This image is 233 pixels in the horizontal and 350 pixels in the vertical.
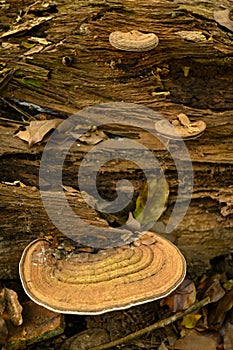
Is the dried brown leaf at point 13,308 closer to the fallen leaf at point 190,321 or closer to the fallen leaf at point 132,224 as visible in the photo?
the fallen leaf at point 132,224

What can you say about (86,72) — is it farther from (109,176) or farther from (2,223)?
(2,223)

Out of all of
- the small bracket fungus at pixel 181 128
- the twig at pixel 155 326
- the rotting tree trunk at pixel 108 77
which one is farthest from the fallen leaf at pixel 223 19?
the twig at pixel 155 326

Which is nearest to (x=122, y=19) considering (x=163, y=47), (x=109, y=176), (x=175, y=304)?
(x=163, y=47)

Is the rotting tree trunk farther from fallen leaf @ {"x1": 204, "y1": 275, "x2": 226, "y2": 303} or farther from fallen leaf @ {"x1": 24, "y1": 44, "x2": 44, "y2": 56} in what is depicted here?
fallen leaf @ {"x1": 204, "y1": 275, "x2": 226, "y2": 303}

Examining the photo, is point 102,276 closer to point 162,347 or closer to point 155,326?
point 155,326

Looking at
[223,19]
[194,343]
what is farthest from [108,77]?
[194,343]
